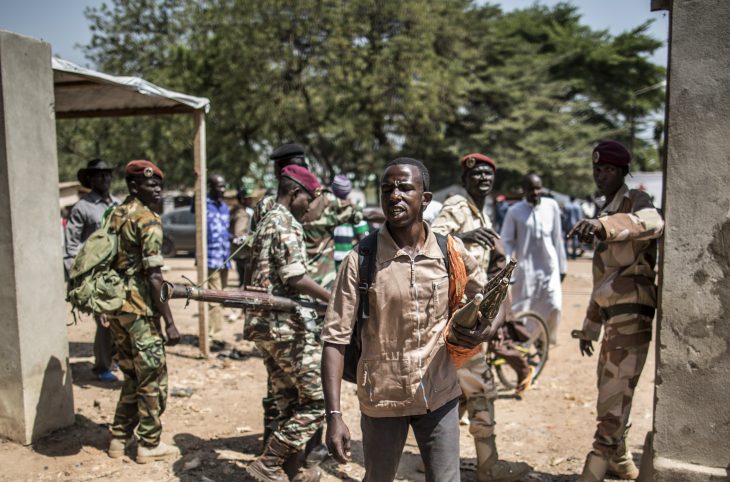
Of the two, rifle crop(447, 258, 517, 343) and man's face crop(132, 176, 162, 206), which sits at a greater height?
man's face crop(132, 176, 162, 206)

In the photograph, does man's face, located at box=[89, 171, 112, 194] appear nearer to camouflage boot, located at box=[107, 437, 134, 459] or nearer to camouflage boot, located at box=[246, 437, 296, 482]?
camouflage boot, located at box=[107, 437, 134, 459]

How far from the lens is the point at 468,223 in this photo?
440 centimetres

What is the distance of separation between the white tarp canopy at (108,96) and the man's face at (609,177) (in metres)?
3.92

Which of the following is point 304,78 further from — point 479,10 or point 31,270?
point 31,270

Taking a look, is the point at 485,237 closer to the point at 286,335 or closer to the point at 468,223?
the point at 468,223

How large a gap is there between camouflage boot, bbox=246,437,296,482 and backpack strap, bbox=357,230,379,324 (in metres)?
1.53

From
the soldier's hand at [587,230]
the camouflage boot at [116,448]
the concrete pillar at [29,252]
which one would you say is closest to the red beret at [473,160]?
the soldier's hand at [587,230]

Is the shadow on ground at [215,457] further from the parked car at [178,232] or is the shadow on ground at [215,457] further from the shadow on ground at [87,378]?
the parked car at [178,232]

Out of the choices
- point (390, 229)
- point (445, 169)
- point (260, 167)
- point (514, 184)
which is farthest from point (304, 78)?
point (390, 229)

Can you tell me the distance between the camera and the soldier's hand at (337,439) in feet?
8.14

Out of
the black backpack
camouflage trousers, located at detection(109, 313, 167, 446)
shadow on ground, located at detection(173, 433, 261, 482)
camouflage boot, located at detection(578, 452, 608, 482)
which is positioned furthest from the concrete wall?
camouflage trousers, located at detection(109, 313, 167, 446)

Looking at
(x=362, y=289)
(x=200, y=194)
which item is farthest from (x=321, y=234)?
(x=362, y=289)

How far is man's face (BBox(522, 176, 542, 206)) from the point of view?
21.7 ft

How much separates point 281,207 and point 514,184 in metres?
26.0
